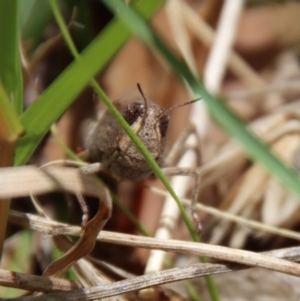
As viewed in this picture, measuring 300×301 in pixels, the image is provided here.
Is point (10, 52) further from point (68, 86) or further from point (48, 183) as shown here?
point (48, 183)

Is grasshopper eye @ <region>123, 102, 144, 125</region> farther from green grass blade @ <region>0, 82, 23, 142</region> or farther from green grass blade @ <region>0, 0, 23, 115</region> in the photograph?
green grass blade @ <region>0, 82, 23, 142</region>

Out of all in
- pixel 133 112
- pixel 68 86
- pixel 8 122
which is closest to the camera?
pixel 8 122

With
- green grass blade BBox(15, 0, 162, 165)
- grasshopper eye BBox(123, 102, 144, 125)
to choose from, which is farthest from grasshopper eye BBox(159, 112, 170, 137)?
green grass blade BBox(15, 0, 162, 165)

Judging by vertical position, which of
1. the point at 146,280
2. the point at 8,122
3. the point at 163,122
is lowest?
the point at 146,280

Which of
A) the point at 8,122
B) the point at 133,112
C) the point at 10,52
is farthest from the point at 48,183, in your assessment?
the point at 133,112

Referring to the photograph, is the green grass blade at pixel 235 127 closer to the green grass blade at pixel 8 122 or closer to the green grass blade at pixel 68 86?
the green grass blade at pixel 68 86

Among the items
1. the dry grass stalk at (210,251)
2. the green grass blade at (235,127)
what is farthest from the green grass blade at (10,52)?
the dry grass stalk at (210,251)

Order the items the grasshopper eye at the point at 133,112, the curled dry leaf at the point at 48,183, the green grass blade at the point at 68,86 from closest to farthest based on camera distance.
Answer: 1. the curled dry leaf at the point at 48,183
2. the green grass blade at the point at 68,86
3. the grasshopper eye at the point at 133,112
